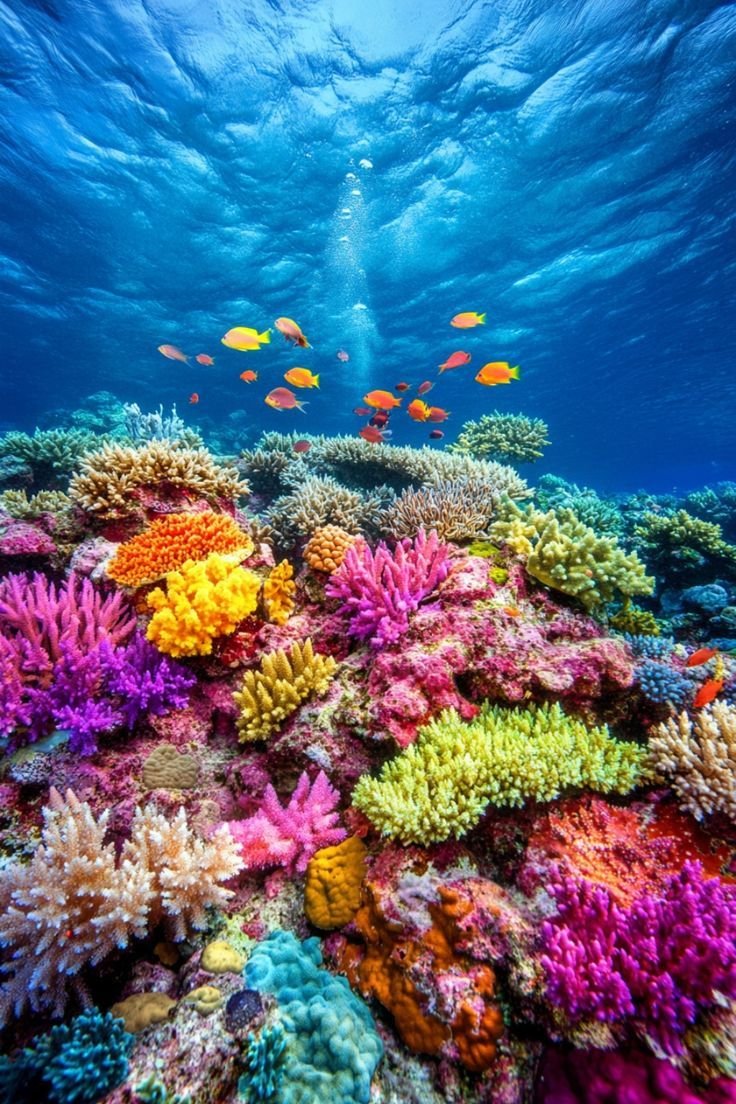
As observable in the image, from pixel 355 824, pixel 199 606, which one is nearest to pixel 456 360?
pixel 199 606

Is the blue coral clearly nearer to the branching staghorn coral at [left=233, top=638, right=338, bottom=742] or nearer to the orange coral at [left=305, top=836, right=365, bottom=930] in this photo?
the orange coral at [left=305, top=836, right=365, bottom=930]

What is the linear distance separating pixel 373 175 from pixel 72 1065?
24.9m

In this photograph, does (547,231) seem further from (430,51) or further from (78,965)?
(78,965)

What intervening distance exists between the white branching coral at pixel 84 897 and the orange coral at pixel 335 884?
54 centimetres

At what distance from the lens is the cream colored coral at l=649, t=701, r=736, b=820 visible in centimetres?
270

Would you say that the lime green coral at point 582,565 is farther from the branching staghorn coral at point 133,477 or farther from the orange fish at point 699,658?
the branching staghorn coral at point 133,477

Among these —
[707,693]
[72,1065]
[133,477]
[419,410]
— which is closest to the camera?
[72,1065]

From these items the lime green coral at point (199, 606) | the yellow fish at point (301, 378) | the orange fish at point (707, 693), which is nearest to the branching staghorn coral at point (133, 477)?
the lime green coral at point (199, 606)

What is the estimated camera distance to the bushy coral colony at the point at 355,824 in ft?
6.89

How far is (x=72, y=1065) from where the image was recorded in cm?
196

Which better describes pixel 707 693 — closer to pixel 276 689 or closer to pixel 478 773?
pixel 478 773

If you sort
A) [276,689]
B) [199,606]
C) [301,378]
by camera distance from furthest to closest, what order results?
[301,378], [199,606], [276,689]

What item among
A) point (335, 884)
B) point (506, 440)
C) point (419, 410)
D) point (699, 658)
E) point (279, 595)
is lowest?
point (335, 884)

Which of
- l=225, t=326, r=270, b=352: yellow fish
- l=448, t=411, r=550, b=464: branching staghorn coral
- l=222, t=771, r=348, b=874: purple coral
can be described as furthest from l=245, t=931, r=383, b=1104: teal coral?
l=448, t=411, r=550, b=464: branching staghorn coral
